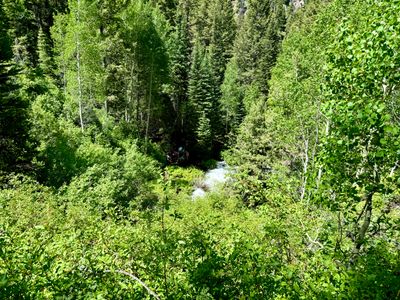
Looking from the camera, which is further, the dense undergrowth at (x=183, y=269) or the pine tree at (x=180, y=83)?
the pine tree at (x=180, y=83)

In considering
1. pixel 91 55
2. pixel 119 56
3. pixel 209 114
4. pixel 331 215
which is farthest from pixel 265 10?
pixel 331 215

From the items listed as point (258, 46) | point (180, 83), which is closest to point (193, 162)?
point (180, 83)

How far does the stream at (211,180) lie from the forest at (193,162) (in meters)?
0.98

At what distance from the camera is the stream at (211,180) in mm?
26513

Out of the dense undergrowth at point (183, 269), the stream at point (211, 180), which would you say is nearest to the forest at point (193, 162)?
the dense undergrowth at point (183, 269)

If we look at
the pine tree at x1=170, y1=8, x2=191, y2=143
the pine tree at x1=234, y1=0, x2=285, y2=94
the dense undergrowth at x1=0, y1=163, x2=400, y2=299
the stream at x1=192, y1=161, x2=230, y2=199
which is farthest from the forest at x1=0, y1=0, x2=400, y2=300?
the stream at x1=192, y1=161, x2=230, y2=199

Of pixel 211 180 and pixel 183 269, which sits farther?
pixel 211 180

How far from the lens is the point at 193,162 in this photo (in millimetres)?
34188

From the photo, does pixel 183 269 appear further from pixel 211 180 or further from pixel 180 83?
pixel 180 83

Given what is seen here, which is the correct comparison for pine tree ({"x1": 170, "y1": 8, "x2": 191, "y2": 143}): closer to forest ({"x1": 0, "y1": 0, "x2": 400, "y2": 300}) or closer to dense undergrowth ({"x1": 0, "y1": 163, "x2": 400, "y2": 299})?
forest ({"x1": 0, "y1": 0, "x2": 400, "y2": 300})

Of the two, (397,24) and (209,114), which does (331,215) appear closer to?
(397,24)

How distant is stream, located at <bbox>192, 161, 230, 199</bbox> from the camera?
26.5 m

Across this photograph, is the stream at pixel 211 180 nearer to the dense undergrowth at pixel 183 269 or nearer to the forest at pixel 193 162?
the forest at pixel 193 162

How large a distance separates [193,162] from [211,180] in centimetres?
518
